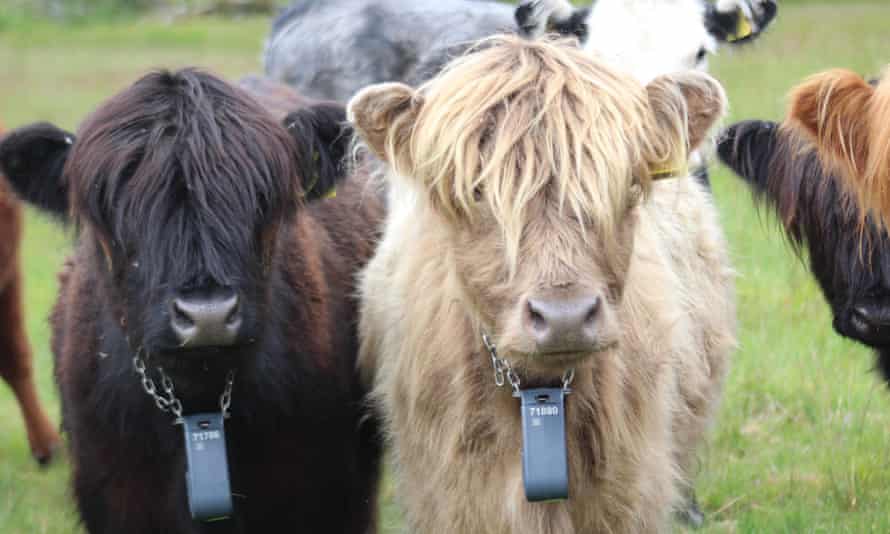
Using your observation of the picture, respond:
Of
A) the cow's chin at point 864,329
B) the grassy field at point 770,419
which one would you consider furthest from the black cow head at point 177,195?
the cow's chin at point 864,329

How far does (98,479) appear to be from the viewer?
420cm

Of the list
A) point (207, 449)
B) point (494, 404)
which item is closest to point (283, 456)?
point (207, 449)

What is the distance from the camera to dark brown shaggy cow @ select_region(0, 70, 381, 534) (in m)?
3.72

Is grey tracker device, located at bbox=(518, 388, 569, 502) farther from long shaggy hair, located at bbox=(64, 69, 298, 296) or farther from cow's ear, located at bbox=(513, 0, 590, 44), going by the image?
cow's ear, located at bbox=(513, 0, 590, 44)

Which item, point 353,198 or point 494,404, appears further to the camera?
point 353,198

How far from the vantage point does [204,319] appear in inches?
140

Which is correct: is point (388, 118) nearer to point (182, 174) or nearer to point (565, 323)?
point (182, 174)

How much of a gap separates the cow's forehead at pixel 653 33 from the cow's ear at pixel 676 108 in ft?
9.89

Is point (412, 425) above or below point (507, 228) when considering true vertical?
below

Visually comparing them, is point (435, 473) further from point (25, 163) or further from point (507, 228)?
point (25, 163)

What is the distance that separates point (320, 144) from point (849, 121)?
5.61 ft

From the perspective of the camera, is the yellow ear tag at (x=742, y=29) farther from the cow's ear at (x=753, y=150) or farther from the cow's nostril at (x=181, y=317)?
the cow's nostril at (x=181, y=317)

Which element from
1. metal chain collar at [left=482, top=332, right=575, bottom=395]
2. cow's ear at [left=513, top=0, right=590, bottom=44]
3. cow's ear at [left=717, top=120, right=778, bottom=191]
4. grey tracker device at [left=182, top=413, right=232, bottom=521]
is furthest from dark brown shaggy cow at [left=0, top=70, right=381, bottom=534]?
cow's ear at [left=513, top=0, right=590, bottom=44]

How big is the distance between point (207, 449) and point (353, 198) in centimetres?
174
